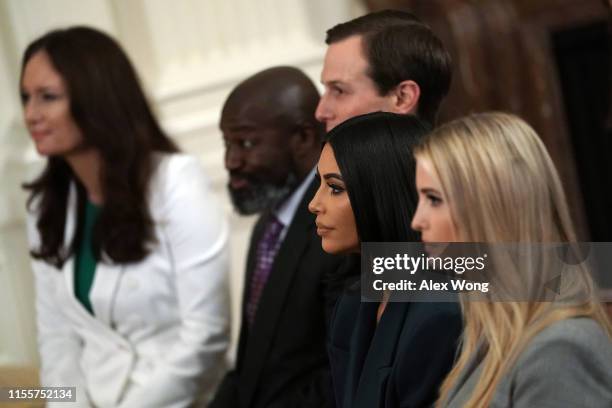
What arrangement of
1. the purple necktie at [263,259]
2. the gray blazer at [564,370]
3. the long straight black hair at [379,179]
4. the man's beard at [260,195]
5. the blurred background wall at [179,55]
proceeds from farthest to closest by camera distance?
the blurred background wall at [179,55] < the purple necktie at [263,259] < the man's beard at [260,195] < the long straight black hair at [379,179] < the gray blazer at [564,370]

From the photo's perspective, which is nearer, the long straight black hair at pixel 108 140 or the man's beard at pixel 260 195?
the man's beard at pixel 260 195

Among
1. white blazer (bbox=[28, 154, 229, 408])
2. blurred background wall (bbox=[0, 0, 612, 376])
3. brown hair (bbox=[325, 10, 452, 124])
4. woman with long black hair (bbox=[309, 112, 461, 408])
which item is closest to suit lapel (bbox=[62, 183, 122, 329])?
white blazer (bbox=[28, 154, 229, 408])

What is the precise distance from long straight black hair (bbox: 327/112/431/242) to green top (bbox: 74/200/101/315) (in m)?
1.42

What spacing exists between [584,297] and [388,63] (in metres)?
0.60

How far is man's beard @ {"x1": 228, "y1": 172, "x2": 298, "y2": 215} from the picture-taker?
1.96m

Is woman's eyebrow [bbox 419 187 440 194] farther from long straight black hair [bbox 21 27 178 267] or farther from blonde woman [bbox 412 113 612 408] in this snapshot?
long straight black hair [bbox 21 27 178 267]

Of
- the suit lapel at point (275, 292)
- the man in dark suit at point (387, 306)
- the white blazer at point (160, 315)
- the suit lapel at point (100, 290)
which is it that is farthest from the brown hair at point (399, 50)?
the suit lapel at point (100, 290)

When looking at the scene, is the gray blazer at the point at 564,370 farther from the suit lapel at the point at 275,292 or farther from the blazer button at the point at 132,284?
the blazer button at the point at 132,284

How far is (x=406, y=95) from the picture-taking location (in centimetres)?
159

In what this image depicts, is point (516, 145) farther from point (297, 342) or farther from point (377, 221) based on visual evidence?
point (297, 342)

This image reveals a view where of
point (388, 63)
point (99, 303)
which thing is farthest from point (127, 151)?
point (388, 63)

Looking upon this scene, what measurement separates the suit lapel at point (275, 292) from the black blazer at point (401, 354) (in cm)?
48

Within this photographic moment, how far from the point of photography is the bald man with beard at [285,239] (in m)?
1.85

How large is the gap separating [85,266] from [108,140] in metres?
0.35
